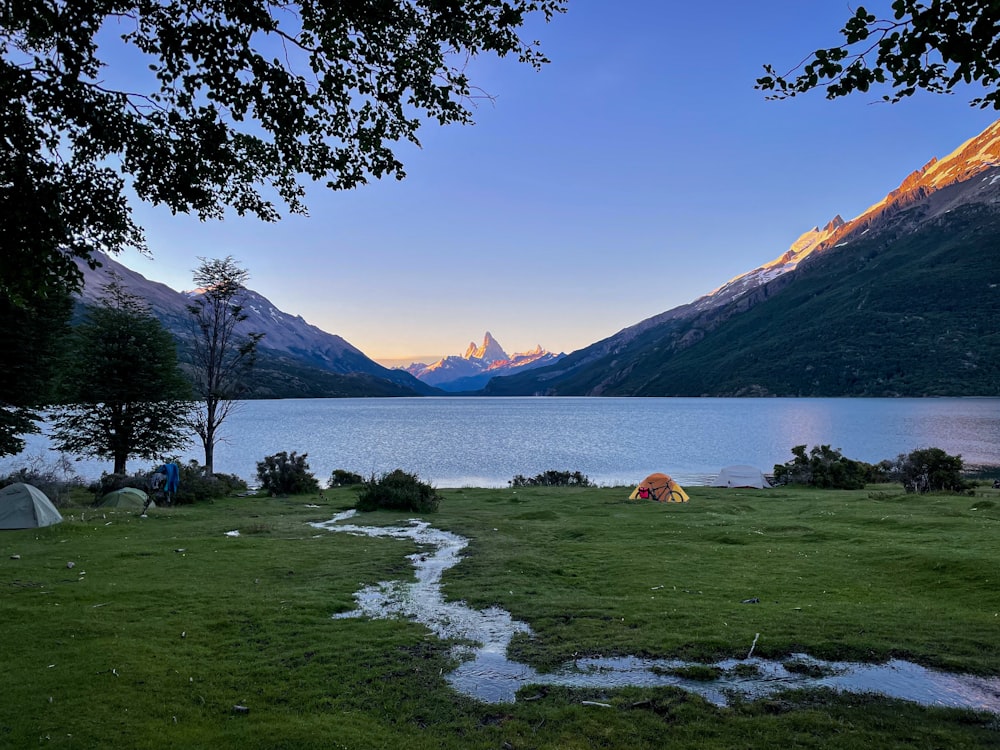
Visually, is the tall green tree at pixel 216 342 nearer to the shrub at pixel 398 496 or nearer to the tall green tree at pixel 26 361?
the tall green tree at pixel 26 361

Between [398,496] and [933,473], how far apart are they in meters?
33.6

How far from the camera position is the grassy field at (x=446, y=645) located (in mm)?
6660

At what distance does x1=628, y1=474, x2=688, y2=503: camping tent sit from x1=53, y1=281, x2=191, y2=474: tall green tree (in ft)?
99.0

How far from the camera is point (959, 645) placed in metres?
8.91

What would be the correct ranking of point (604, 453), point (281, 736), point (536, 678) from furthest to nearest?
point (604, 453) → point (536, 678) → point (281, 736)

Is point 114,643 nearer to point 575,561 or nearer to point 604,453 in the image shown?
point 575,561

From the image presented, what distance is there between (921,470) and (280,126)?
4311 centimetres

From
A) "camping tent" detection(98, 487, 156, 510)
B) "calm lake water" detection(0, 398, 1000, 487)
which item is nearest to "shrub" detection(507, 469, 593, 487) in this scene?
"calm lake water" detection(0, 398, 1000, 487)

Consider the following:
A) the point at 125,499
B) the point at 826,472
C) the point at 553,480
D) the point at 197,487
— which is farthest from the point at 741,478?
the point at 125,499

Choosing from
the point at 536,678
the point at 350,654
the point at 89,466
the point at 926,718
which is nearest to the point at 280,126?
the point at 350,654

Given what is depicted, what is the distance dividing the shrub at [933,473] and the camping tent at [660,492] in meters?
16.3

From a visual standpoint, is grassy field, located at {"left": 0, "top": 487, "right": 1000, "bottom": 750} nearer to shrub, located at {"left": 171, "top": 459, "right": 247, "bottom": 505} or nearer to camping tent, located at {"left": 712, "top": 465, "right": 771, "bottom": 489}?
shrub, located at {"left": 171, "top": 459, "right": 247, "bottom": 505}

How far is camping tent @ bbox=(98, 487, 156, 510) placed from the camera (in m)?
26.9

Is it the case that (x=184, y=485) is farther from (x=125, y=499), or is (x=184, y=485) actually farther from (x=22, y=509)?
(x=22, y=509)
